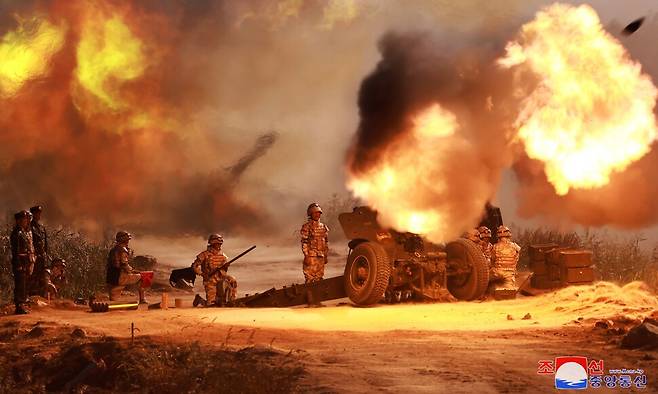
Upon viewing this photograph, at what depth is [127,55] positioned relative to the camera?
25.1 metres

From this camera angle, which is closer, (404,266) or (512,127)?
(404,266)

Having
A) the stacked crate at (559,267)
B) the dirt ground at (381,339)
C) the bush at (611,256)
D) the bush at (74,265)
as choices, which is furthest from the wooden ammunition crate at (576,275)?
the bush at (74,265)

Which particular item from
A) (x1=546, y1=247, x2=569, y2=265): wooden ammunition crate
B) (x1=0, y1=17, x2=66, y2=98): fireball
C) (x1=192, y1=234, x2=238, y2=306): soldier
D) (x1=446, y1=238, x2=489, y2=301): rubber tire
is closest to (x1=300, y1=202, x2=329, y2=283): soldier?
(x1=192, y1=234, x2=238, y2=306): soldier

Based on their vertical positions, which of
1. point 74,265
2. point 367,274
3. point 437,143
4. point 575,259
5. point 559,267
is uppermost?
point 437,143

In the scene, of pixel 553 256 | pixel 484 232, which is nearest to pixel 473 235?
pixel 484 232

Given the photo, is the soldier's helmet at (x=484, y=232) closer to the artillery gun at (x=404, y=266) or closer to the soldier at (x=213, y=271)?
the artillery gun at (x=404, y=266)

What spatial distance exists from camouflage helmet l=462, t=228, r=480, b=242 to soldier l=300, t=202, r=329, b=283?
267cm

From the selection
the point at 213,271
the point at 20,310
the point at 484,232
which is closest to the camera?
the point at 20,310

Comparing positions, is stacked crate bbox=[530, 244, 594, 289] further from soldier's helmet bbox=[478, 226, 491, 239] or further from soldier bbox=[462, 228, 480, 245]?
soldier bbox=[462, 228, 480, 245]

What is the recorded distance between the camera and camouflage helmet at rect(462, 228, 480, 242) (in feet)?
51.9

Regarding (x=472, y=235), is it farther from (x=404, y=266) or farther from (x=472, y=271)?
(x=404, y=266)

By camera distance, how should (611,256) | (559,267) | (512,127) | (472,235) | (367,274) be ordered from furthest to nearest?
(611,256), (472,235), (512,127), (559,267), (367,274)

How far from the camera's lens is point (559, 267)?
1497 cm

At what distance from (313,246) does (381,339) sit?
585 centimetres
